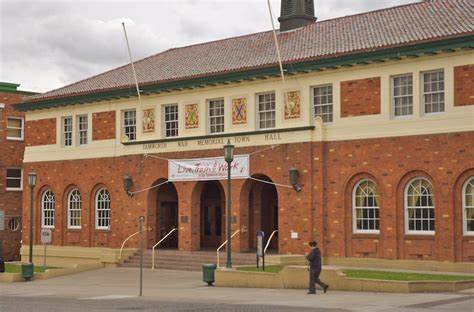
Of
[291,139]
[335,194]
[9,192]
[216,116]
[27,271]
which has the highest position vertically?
[216,116]

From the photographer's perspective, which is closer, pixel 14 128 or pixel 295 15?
pixel 295 15

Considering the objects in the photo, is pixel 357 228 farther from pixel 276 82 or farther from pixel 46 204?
pixel 46 204

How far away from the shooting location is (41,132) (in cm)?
4172

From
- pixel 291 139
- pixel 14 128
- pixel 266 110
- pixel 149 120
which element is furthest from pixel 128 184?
pixel 14 128

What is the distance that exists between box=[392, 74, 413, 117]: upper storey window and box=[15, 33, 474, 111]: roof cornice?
83 centimetres

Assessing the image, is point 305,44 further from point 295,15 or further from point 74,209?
point 74,209

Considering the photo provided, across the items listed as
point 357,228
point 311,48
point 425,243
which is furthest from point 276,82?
point 425,243

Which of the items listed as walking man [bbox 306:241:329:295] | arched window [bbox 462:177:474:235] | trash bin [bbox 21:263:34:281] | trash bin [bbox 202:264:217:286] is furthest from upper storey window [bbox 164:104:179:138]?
walking man [bbox 306:241:329:295]

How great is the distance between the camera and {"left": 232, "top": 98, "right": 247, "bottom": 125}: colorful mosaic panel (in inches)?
1332

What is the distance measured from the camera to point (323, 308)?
1900 centimetres

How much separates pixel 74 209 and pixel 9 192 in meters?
7.68

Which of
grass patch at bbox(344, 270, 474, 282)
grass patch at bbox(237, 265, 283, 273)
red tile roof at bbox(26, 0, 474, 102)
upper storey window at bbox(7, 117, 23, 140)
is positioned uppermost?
red tile roof at bbox(26, 0, 474, 102)

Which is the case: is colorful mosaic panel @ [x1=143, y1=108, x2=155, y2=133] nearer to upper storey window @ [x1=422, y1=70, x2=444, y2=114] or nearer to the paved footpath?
the paved footpath

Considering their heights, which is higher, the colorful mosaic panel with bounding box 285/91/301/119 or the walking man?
the colorful mosaic panel with bounding box 285/91/301/119
